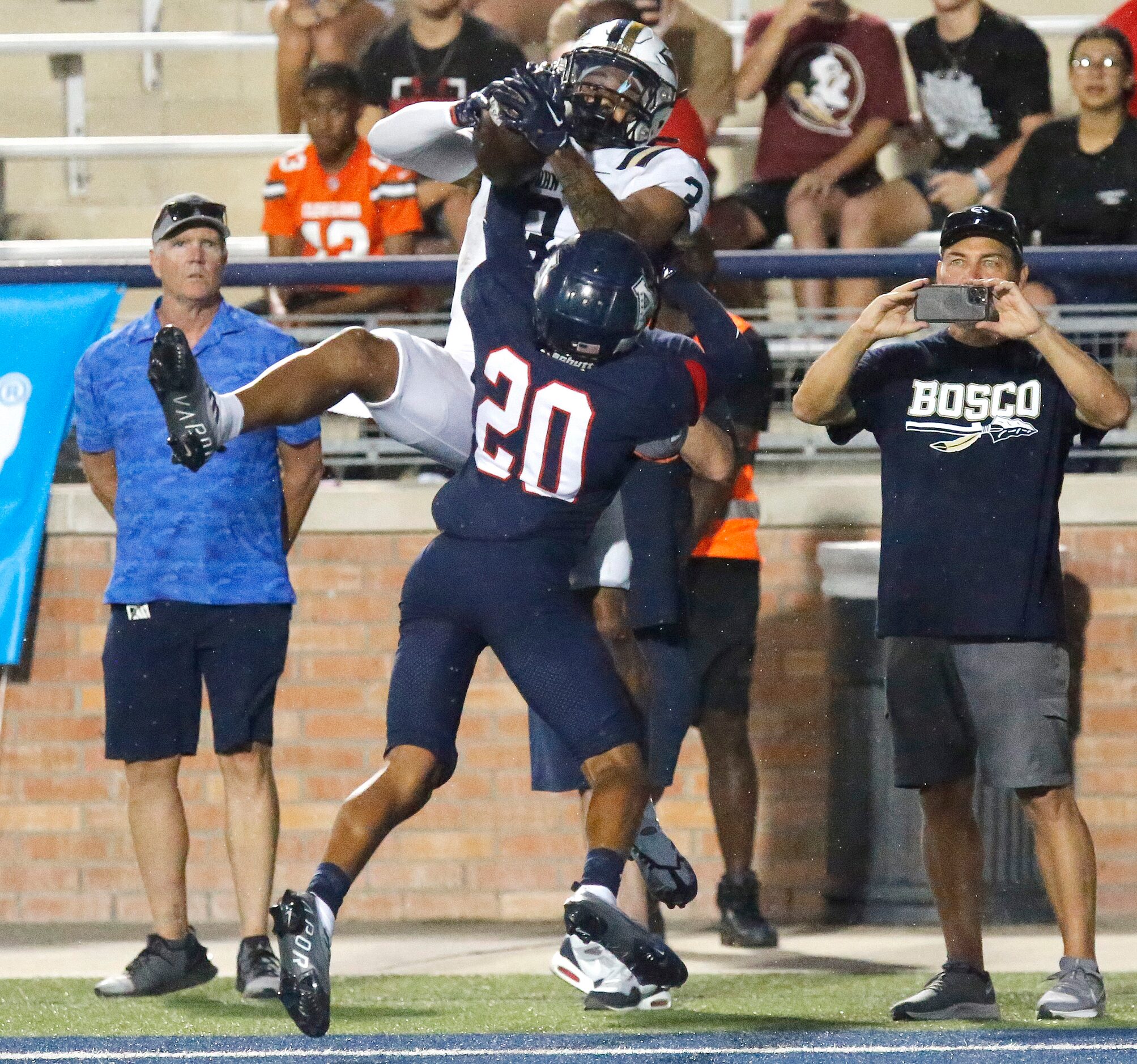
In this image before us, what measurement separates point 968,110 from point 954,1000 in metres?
4.16

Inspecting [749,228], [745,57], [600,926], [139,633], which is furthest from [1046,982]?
[745,57]

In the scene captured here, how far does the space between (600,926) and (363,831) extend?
24.1 inches

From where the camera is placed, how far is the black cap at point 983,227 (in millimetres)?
5699

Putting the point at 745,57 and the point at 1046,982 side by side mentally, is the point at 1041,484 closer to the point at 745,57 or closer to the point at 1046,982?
the point at 1046,982

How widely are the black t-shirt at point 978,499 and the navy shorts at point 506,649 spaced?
110 cm

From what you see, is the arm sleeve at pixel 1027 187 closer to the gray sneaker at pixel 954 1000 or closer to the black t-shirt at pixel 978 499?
the black t-shirt at pixel 978 499

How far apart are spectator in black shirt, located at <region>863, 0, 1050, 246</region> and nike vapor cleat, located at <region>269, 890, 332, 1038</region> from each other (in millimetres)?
4524

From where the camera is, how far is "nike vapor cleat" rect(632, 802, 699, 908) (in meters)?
5.50

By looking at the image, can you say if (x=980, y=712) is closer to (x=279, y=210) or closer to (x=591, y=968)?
(x=591, y=968)

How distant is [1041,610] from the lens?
5605mm

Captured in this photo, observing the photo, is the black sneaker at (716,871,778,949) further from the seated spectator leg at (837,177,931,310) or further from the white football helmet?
the white football helmet

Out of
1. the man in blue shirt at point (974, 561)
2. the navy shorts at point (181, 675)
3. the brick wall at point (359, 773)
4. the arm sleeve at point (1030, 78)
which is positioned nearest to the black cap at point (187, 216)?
the navy shorts at point (181, 675)

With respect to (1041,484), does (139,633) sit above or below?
below

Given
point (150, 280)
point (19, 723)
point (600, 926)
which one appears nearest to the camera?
point (600, 926)
